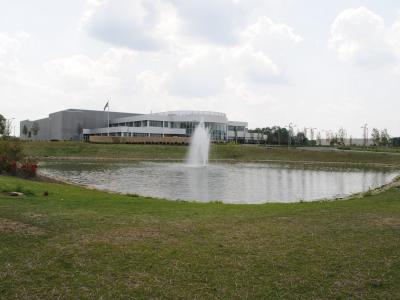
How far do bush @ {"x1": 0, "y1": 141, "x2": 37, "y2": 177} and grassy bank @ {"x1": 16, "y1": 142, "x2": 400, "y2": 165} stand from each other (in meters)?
48.9

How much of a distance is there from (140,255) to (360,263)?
4279 millimetres

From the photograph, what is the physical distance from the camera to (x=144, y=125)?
12731 cm

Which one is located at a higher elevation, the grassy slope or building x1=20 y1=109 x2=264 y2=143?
building x1=20 y1=109 x2=264 y2=143

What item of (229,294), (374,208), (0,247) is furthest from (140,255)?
(374,208)

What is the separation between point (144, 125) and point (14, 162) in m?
100

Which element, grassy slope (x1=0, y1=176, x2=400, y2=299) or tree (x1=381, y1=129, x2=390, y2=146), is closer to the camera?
grassy slope (x1=0, y1=176, x2=400, y2=299)

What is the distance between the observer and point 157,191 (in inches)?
1052

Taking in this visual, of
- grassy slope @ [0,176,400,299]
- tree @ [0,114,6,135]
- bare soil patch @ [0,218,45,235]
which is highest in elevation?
tree @ [0,114,6,135]

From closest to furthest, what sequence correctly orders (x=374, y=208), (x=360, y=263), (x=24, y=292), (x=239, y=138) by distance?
(x=24, y=292) < (x=360, y=263) < (x=374, y=208) < (x=239, y=138)

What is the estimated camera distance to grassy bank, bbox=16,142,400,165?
78.7 metres

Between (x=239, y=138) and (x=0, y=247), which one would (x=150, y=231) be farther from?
(x=239, y=138)

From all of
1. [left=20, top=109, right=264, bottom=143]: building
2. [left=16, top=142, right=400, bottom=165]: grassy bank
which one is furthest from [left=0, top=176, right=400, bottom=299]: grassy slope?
[left=20, top=109, right=264, bottom=143]: building

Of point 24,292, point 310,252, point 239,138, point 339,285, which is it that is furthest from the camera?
point 239,138

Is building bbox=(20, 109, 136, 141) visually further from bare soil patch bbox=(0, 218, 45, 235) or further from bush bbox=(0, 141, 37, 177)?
bare soil patch bbox=(0, 218, 45, 235)
